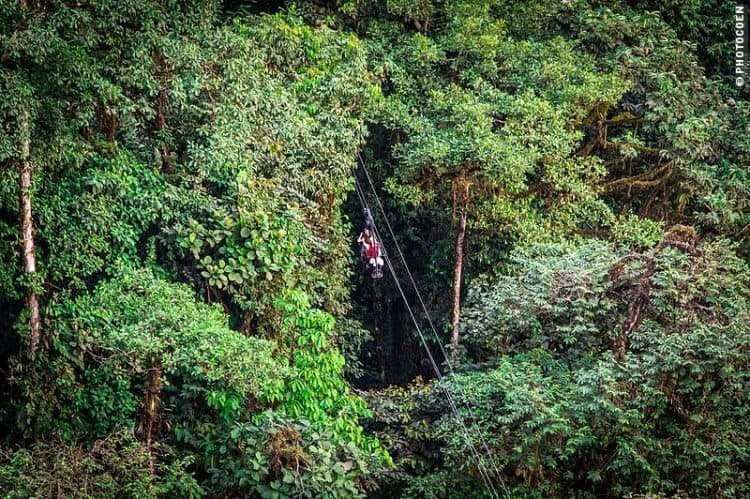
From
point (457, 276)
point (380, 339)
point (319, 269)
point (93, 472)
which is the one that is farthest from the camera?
point (380, 339)

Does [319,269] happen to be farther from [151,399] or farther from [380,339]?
[151,399]

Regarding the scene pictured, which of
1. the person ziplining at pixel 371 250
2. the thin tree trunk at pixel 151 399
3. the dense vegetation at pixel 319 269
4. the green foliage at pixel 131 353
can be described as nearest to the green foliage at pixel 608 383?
the dense vegetation at pixel 319 269

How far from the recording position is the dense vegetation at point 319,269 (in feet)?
26.2

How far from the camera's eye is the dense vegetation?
7.98 meters

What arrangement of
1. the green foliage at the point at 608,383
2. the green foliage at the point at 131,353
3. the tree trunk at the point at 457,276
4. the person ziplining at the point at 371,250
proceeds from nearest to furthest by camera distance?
1. the green foliage at the point at 131,353
2. the green foliage at the point at 608,383
3. the person ziplining at the point at 371,250
4. the tree trunk at the point at 457,276

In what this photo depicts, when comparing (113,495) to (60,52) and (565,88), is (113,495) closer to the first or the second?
(60,52)

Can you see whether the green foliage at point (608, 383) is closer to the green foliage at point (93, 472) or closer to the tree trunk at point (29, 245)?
the green foliage at point (93, 472)

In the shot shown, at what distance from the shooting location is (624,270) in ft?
30.4

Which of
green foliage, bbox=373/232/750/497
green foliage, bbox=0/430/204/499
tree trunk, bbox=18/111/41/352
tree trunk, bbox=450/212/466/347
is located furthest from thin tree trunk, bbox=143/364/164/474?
tree trunk, bbox=450/212/466/347

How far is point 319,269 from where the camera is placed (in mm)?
10359

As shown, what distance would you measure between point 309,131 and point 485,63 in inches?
102

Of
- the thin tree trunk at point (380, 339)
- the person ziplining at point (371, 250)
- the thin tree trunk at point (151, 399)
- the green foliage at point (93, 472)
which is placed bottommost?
the thin tree trunk at point (380, 339)

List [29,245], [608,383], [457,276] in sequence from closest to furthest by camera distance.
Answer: [29,245] < [608,383] < [457,276]

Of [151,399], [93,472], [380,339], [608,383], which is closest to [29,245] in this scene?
[151,399]
